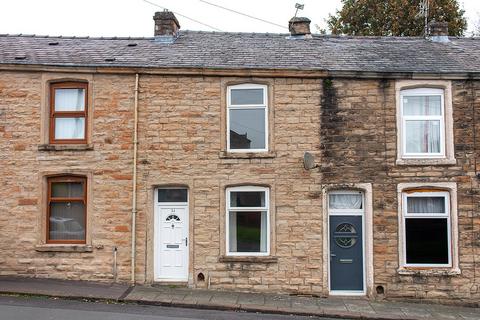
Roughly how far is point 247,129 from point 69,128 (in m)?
4.72

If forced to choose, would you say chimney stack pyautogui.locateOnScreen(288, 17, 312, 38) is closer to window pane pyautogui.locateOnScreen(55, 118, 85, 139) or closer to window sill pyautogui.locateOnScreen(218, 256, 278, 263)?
window pane pyautogui.locateOnScreen(55, 118, 85, 139)

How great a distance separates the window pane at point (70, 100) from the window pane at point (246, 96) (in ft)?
13.1

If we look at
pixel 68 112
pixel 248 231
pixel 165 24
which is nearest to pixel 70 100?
pixel 68 112

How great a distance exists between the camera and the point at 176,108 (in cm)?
1502

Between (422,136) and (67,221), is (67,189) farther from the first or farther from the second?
(422,136)

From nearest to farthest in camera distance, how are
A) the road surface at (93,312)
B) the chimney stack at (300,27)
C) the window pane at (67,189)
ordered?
1. the road surface at (93,312)
2. the window pane at (67,189)
3. the chimney stack at (300,27)

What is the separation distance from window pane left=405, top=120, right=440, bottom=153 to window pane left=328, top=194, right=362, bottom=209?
1841mm

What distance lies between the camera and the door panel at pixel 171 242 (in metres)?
14.8

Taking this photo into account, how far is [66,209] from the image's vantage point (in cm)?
1510

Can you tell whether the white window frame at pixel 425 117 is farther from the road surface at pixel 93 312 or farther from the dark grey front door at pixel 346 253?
the road surface at pixel 93 312

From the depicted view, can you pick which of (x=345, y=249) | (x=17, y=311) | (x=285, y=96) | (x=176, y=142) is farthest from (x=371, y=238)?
(x=17, y=311)

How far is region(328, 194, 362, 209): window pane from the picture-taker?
49.1 ft


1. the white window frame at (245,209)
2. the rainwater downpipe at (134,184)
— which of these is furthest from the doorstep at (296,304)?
the white window frame at (245,209)

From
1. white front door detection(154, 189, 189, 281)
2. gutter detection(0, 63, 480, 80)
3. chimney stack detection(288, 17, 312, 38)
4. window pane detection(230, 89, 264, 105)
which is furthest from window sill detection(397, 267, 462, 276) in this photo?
chimney stack detection(288, 17, 312, 38)
